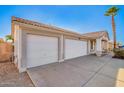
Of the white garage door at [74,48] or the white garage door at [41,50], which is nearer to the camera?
the white garage door at [41,50]

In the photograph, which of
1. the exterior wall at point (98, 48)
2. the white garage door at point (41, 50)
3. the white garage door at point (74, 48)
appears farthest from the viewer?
the exterior wall at point (98, 48)

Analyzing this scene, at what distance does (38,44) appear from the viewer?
6.50m

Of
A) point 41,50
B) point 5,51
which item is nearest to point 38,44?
point 41,50

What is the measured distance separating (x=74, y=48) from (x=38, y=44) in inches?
197

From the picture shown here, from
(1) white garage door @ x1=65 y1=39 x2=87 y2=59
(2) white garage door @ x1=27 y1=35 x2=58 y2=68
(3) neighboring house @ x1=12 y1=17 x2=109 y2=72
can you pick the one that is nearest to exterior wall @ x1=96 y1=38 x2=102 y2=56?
(1) white garage door @ x1=65 y1=39 x2=87 y2=59

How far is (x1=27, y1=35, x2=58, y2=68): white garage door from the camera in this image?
5.99m

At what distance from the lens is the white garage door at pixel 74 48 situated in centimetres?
920

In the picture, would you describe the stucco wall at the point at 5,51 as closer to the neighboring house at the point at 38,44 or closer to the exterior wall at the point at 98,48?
the neighboring house at the point at 38,44

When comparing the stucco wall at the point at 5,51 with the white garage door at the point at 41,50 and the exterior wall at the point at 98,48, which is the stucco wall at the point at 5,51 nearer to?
the white garage door at the point at 41,50

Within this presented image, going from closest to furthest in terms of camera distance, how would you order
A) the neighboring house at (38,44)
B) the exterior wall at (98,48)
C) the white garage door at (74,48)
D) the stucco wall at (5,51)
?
the neighboring house at (38,44) < the stucco wall at (5,51) < the white garage door at (74,48) < the exterior wall at (98,48)

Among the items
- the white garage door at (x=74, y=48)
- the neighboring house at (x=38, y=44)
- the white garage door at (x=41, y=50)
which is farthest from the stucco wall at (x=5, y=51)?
the white garage door at (x=74, y=48)

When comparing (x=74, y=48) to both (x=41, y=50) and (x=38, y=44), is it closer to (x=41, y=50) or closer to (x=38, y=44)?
(x=41, y=50)

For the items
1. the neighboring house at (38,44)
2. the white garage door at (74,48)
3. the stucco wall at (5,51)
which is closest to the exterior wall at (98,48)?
the white garage door at (74,48)
